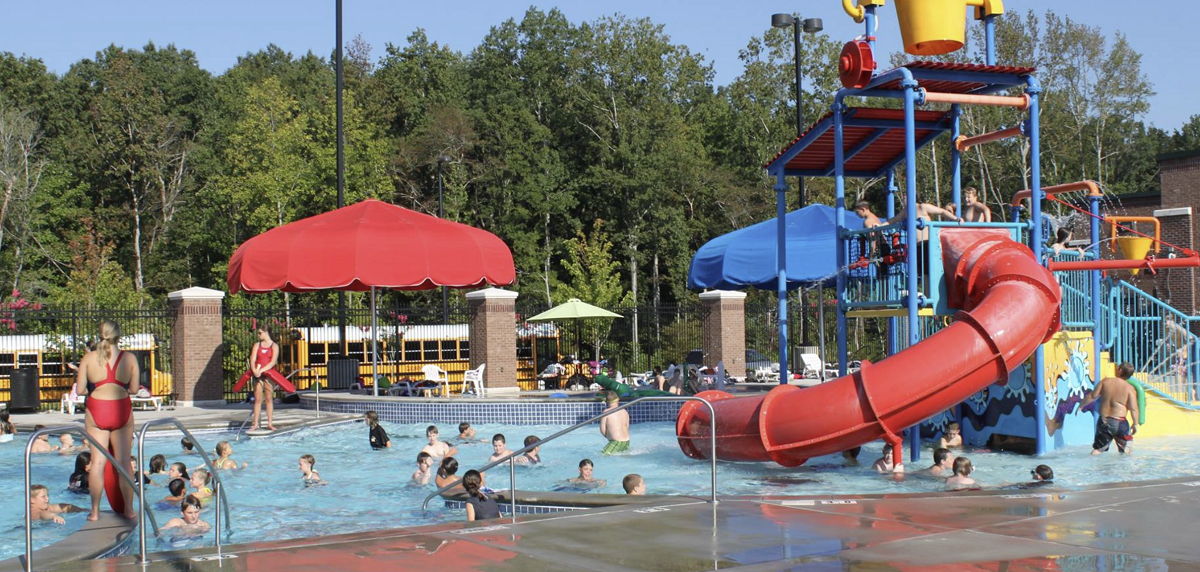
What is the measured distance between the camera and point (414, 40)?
179 feet

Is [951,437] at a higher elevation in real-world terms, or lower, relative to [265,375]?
lower

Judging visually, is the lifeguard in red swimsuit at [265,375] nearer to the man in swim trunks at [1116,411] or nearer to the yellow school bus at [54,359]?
the yellow school bus at [54,359]

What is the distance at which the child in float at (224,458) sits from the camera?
14.6 meters

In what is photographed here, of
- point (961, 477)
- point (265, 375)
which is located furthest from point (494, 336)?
point (961, 477)

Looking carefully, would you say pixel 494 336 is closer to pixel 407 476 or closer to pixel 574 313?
pixel 574 313

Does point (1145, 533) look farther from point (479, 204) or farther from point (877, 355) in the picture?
point (479, 204)

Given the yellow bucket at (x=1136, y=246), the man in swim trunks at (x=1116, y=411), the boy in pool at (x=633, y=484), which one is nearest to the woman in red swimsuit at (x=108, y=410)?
the boy in pool at (x=633, y=484)

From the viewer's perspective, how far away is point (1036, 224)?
13.1 meters

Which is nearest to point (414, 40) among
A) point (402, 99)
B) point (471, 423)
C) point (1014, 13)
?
point (402, 99)

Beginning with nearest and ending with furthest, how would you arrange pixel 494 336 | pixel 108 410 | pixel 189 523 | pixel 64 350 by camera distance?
pixel 108 410 < pixel 189 523 < pixel 494 336 < pixel 64 350

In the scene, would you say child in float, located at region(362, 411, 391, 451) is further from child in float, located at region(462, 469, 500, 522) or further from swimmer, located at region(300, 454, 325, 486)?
child in float, located at region(462, 469, 500, 522)

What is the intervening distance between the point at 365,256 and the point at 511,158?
2764 centimetres

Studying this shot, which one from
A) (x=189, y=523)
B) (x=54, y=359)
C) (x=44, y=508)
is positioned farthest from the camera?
(x=54, y=359)

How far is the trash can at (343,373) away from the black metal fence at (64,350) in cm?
310
